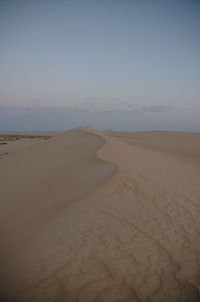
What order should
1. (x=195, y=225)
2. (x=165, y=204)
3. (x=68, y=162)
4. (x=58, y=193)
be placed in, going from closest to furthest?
(x=195, y=225), (x=165, y=204), (x=58, y=193), (x=68, y=162)

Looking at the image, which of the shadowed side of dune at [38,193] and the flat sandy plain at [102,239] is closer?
the flat sandy plain at [102,239]

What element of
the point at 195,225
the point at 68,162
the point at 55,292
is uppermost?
the point at 68,162

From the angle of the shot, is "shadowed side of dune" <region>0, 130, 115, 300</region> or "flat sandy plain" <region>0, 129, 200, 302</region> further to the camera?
"shadowed side of dune" <region>0, 130, 115, 300</region>

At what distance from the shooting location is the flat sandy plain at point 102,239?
3215mm

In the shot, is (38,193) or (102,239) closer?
(102,239)

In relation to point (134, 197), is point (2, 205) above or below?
below

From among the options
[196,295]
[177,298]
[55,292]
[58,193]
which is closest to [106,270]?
[55,292]

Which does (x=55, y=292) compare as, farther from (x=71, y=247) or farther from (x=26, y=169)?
(x=26, y=169)

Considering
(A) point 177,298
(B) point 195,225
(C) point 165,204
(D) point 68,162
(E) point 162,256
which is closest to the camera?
(A) point 177,298

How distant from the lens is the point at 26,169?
9773 millimetres

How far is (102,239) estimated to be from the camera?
13.5 feet

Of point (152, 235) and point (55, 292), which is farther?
point (152, 235)

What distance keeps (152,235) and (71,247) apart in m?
1.40

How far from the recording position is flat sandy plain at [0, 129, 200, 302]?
321 cm
